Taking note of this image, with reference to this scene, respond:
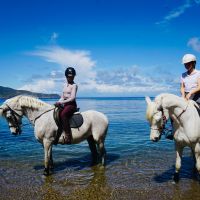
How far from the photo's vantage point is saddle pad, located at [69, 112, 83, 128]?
402 inches

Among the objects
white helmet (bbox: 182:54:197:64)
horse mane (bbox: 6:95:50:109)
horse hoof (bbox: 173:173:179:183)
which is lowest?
horse hoof (bbox: 173:173:179:183)

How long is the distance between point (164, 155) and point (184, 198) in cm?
507

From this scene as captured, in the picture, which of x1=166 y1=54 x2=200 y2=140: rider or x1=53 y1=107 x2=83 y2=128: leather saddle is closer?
x1=166 y1=54 x2=200 y2=140: rider

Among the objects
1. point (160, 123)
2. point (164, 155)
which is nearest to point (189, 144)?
point (160, 123)

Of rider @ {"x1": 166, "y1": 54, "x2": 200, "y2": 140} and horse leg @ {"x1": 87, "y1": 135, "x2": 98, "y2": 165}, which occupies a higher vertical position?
rider @ {"x1": 166, "y1": 54, "x2": 200, "y2": 140}

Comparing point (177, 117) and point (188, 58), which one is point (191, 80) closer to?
point (188, 58)

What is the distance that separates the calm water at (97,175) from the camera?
8.12m

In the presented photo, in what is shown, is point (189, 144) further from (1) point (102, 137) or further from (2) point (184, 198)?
(1) point (102, 137)

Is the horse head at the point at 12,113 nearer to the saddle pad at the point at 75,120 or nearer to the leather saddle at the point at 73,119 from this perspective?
the leather saddle at the point at 73,119

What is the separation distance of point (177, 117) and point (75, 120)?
148 inches

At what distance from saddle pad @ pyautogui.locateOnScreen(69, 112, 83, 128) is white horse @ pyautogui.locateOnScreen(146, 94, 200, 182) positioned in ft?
10.7

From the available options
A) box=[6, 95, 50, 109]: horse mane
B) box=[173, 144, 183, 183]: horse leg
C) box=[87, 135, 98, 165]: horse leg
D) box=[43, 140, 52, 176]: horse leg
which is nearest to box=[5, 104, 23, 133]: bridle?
box=[6, 95, 50, 109]: horse mane

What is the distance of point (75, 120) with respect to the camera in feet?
33.7

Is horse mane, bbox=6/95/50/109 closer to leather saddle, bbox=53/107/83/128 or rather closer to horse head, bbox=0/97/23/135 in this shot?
horse head, bbox=0/97/23/135
